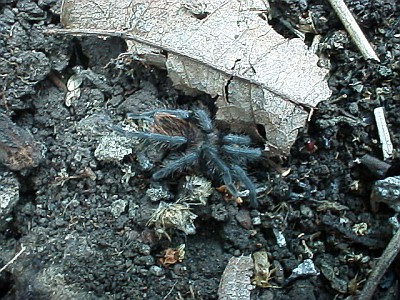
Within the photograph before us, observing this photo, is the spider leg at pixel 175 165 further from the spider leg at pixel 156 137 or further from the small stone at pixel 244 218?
the small stone at pixel 244 218

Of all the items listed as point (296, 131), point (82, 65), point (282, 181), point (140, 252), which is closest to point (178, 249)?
point (140, 252)

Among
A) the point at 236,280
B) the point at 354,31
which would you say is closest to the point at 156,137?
the point at 236,280

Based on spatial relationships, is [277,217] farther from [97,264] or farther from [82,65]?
[82,65]

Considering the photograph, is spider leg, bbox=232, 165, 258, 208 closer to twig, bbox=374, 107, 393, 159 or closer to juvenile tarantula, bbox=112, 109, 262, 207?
juvenile tarantula, bbox=112, 109, 262, 207

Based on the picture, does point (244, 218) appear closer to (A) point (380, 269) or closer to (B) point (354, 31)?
(A) point (380, 269)

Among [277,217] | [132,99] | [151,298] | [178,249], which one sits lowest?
[151,298]

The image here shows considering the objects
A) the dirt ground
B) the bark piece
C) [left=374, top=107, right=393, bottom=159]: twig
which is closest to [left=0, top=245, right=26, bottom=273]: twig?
the dirt ground
